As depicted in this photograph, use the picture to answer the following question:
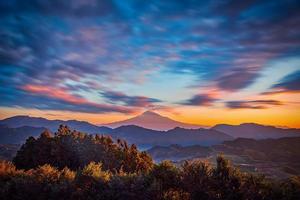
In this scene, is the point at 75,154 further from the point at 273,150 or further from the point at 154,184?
the point at 273,150

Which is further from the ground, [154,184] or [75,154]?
[154,184]

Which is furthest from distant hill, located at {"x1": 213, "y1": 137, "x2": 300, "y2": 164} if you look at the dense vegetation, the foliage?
the dense vegetation

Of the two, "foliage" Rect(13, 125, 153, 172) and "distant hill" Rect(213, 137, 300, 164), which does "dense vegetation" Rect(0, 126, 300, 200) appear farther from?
"distant hill" Rect(213, 137, 300, 164)

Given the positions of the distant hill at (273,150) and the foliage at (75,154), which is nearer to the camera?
the foliage at (75,154)

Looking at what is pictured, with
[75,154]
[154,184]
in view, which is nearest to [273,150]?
[75,154]

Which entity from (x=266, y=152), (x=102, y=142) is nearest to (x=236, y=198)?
(x=102, y=142)

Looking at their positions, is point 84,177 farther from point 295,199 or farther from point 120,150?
point 120,150

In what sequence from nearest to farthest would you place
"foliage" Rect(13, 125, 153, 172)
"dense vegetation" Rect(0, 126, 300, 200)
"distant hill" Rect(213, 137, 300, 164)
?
1. "dense vegetation" Rect(0, 126, 300, 200)
2. "foliage" Rect(13, 125, 153, 172)
3. "distant hill" Rect(213, 137, 300, 164)

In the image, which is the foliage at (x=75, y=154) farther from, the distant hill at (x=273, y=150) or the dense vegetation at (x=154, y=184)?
the distant hill at (x=273, y=150)

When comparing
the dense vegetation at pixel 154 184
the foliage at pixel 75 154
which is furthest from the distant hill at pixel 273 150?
the dense vegetation at pixel 154 184

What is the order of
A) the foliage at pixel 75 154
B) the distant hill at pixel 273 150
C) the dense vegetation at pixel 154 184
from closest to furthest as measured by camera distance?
the dense vegetation at pixel 154 184, the foliage at pixel 75 154, the distant hill at pixel 273 150

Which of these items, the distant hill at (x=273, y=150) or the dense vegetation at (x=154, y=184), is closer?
the dense vegetation at (x=154, y=184)

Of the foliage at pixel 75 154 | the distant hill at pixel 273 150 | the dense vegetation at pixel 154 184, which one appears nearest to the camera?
the dense vegetation at pixel 154 184

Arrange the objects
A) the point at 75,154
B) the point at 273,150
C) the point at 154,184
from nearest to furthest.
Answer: the point at 154,184
the point at 75,154
the point at 273,150
